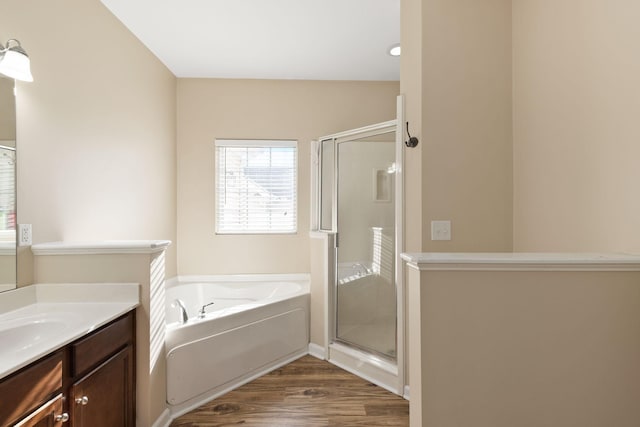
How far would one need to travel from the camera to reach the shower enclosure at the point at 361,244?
2.52m

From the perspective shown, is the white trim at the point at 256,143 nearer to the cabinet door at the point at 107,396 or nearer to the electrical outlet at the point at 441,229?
the electrical outlet at the point at 441,229

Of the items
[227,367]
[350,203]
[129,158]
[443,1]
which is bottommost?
[227,367]

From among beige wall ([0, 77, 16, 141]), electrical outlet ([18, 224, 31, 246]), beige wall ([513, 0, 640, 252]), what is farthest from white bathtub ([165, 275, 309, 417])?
beige wall ([513, 0, 640, 252])

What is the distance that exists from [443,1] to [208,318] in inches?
102

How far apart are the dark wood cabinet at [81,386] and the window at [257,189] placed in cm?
181

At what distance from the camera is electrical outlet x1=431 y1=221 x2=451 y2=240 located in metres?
1.93

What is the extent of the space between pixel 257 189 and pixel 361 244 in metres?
1.36

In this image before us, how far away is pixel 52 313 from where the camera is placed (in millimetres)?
1521

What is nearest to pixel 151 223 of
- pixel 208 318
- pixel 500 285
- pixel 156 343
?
pixel 208 318

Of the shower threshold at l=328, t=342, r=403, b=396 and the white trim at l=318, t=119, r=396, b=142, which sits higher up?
the white trim at l=318, t=119, r=396, b=142

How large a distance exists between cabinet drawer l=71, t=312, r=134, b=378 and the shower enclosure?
1.61m

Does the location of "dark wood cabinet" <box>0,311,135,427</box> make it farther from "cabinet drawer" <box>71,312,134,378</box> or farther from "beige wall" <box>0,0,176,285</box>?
"beige wall" <box>0,0,176,285</box>

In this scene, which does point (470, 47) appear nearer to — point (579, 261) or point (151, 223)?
point (579, 261)

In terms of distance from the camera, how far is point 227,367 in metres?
2.27
